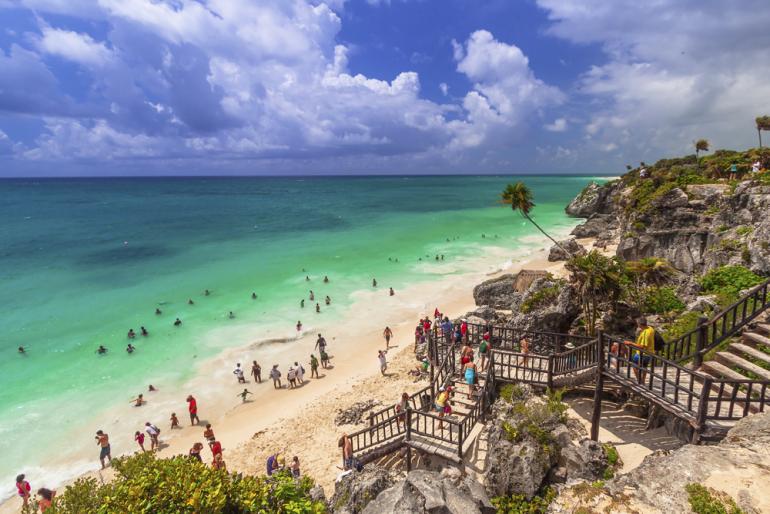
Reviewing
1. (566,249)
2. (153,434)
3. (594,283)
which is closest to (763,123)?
(566,249)

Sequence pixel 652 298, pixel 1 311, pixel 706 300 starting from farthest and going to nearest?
pixel 1 311 < pixel 652 298 < pixel 706 300

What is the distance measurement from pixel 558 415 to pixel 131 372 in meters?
24.7

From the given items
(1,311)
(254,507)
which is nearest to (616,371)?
(254,507)

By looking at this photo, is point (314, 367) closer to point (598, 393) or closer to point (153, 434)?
point (153, 434)

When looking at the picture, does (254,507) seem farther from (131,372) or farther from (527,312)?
(131,372)

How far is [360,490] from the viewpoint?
983 centimetres

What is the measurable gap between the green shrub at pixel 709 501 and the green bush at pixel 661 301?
1312 centimetres

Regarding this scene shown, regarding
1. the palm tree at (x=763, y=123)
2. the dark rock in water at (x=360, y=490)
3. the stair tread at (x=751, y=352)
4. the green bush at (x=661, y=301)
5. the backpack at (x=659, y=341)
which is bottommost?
the dark rock in water at (x=360, y=490)

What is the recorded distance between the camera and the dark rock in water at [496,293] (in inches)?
1107

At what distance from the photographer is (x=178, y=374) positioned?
23938mm

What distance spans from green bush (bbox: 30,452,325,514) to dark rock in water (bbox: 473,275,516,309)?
21934 mm

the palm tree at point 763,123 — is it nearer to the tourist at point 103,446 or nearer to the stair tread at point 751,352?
the stair tread at point 751,352

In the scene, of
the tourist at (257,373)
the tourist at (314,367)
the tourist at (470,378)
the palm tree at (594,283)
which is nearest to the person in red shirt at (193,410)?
the tourist at (257,373)

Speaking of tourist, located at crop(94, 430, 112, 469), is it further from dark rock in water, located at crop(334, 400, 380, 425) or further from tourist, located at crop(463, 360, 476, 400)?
tourist, located at crop(463, 360, 476, 400)
